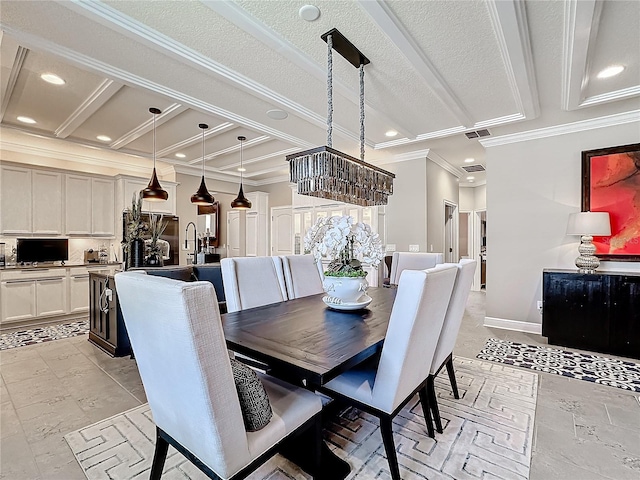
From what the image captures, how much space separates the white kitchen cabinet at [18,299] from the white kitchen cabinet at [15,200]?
31.7 inches

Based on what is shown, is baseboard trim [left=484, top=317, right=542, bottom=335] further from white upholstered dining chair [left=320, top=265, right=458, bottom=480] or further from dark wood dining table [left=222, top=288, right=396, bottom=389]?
white upholstered dining chair [left=320, top=265, right=458, bottom=480]

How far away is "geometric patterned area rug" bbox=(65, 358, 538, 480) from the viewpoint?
5.40ft

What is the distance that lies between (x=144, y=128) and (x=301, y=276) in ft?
10.2

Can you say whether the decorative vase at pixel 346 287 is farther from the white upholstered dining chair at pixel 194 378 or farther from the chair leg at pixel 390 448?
the white upholstered dining chair at pixel 194 378

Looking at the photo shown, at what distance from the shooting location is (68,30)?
2.17 m

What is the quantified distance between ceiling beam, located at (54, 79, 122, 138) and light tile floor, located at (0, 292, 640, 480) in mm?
2719

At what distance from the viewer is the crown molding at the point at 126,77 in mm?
2281

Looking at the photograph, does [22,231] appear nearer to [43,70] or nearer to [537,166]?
[43,70]

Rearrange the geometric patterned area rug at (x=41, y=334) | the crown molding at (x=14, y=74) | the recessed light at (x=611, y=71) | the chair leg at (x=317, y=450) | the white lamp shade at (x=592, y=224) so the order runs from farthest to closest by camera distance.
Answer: the geometric patterned area rug at (x=41, y=334), the white lamp shade at (x=592, y=224), the recessed light at (x=611, y=71), the crown molding at (x=14, y=74), the chair leg at (x=317, y=450)

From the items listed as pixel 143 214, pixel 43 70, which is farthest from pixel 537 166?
pixel 143 214

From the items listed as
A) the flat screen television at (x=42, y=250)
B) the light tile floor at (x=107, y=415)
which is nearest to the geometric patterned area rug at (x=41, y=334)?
the light tile floor at (x=107, y=415)

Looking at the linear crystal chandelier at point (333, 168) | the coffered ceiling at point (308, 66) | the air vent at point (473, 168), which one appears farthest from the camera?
the air vent at point (473, 168)

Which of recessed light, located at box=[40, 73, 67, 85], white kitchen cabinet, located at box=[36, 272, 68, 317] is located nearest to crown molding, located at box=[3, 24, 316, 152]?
recessed light, located at box=[40, 73, 67, 85]

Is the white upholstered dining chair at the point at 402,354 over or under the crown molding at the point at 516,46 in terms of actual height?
under
